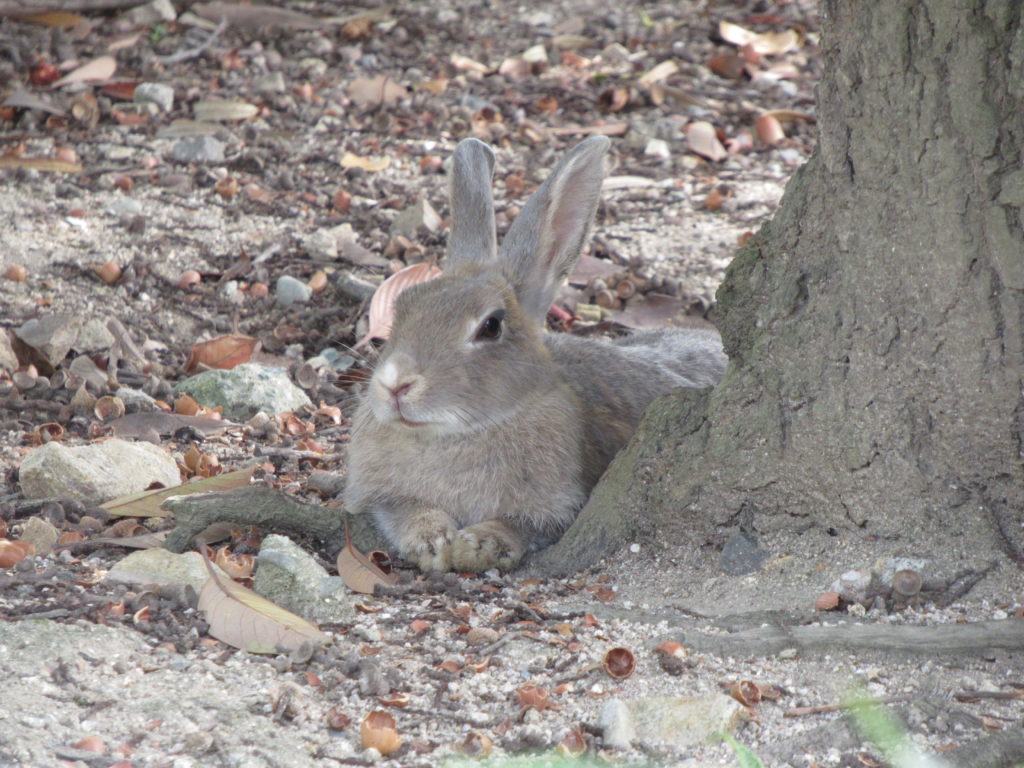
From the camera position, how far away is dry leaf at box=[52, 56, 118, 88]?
28.5ft

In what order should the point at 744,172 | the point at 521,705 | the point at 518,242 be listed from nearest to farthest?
the point at 521,705
the point at 518,242
the point at 744,172

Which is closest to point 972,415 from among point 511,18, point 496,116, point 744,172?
point 744,172

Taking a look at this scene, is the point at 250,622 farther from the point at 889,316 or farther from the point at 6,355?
the point at 6,355

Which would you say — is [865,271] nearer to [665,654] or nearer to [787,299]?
[787,299]

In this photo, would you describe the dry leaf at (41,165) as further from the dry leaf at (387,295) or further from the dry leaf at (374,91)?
the dry leaf at (387,295)

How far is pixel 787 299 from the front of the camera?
13.2 ft

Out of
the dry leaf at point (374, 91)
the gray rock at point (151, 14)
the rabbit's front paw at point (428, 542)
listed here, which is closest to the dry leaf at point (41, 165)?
the dry leaf at point (374, 91)

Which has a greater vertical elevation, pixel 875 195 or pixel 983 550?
pixel 875 195

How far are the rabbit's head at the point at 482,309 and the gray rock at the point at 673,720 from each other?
1.63 meters

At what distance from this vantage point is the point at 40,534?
4363 mm

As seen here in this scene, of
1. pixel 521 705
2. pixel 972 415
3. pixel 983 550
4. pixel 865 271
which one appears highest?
pixel 865 271

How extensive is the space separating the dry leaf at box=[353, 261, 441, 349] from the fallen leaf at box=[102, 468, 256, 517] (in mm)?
1343

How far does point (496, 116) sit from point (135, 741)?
22.4ft

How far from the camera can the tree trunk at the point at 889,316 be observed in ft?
11.4
